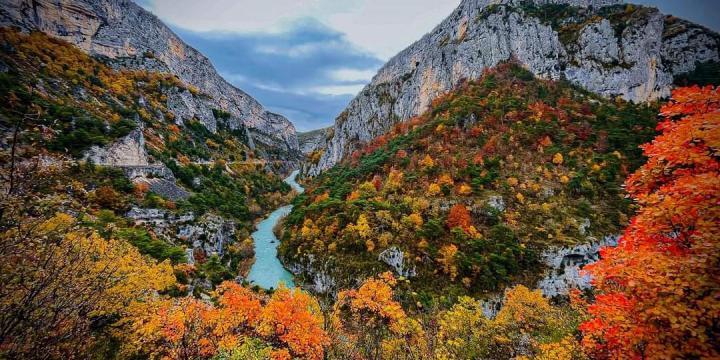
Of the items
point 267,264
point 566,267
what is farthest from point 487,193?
point 267,264

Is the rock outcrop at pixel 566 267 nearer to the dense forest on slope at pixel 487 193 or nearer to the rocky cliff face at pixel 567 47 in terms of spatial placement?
the dense forest on slope at pixel 487 193

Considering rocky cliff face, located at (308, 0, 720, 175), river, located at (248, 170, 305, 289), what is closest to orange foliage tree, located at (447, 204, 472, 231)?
river, located at (248, 170, 305, 289)

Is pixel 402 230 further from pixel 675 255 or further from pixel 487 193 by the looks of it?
pixel 675 255

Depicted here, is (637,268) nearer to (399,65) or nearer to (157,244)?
(157,244)

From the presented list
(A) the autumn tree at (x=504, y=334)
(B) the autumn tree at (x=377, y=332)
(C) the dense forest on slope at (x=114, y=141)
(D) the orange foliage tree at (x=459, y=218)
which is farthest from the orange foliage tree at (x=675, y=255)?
(D) the orange foliage tree at (x=459, y=218)

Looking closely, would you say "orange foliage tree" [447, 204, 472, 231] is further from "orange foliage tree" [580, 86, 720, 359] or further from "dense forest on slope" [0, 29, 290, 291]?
"orange foliage tree" [580, 86, 720, 359]
